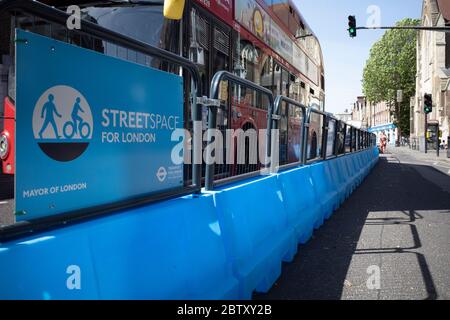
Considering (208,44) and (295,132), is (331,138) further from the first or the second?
(208,44)

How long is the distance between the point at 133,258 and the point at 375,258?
329 centimetres

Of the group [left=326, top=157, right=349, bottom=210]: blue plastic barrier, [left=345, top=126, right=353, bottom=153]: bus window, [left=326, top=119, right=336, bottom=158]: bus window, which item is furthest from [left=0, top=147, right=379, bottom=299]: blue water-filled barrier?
[left=345, top=126, right=353, bottom=153]: bus window

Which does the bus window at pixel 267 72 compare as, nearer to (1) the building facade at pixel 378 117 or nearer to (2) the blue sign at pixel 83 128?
(2) the blue sign at pixel 83 128

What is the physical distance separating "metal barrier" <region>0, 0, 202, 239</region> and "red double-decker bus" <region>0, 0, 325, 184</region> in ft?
0.55

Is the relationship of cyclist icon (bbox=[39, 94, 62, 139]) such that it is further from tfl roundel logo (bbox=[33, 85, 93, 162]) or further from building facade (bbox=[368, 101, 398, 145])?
building facade (bbox=[368, 101, 398, 145])

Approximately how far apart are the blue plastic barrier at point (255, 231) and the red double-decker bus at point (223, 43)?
0.51 metres

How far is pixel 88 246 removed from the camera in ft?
6.57

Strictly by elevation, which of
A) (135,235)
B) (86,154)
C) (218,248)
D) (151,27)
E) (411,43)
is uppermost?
(411,43)

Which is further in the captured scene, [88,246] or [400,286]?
[400,286]

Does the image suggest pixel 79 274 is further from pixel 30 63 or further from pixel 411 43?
pixel 411 43
